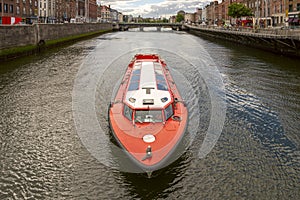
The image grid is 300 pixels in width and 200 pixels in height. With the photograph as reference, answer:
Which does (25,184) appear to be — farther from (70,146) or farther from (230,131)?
(230,131)

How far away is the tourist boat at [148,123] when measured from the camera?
1166cm

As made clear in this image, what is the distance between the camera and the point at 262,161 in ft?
44.9

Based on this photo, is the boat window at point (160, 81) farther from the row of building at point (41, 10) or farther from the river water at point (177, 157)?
the row of building at point (41, 10)

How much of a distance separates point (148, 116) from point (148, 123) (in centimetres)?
39

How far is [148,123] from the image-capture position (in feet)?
44.4

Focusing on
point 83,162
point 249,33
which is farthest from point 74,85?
point 249,33

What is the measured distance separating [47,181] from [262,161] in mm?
8972

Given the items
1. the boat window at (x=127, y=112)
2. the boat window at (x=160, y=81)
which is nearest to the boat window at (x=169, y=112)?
the boat window at (x=127, y=112)

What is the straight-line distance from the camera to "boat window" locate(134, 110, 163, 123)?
44.9 ft

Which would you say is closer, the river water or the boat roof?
the river water

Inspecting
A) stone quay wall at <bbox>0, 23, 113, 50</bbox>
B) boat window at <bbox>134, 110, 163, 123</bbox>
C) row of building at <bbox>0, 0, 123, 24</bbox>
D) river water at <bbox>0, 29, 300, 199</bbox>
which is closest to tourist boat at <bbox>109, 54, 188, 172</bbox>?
boat window at <bbox>134, 110, 163, 123</bbox>

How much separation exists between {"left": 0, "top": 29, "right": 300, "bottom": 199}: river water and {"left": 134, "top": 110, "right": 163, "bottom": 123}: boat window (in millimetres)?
1919

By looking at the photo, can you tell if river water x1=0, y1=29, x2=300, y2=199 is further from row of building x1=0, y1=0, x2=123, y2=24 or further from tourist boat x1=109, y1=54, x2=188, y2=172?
row of building x1=0, y1=0, x2=123, y2=24

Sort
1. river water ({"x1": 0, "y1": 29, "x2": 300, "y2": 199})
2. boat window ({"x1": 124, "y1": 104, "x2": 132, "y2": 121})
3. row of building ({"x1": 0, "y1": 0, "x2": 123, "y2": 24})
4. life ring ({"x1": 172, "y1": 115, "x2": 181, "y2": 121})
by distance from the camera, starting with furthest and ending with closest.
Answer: row of building ({"x1": 0, "y1": 0, "x2": 123, "y2": 24}), boat window ({"x1": 124, "y1": 104, "x2": 132, "y2": 121}), life ring ({"x1": 172, "y1": 115, "x2": 181, "y2": 121}), river water ({"x1": 0, "y1": 29, "x2": 300, "y2": 199})
